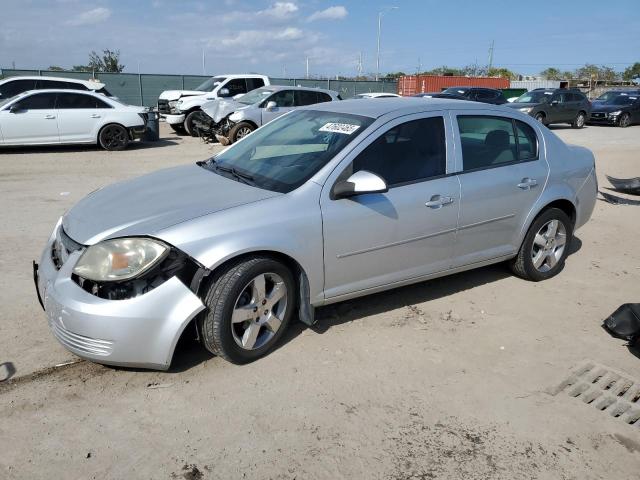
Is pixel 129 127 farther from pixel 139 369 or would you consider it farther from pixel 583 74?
pixel 583 74

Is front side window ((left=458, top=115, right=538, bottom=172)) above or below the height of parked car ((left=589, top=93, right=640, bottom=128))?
above

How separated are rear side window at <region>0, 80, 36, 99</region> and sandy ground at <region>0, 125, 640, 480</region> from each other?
1181 centimetres

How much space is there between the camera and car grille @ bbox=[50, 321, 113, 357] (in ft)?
10.4

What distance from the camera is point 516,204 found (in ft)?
15.6

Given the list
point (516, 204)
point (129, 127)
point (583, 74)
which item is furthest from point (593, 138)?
point (583, 74)

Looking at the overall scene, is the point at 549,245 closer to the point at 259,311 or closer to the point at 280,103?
the point at 259,311

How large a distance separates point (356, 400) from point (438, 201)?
1.69 metres

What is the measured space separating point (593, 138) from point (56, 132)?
56.0 feet

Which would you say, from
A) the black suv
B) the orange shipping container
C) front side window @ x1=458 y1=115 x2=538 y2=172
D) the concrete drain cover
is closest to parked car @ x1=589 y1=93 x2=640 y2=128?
the black suv

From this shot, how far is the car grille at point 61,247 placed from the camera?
3.40 meters

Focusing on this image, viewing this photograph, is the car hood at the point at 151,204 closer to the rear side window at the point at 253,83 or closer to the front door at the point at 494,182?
the front door at the point at 494,182

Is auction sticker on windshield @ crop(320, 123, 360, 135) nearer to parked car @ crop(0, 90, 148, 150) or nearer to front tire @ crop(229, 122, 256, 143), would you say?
front tire @ crop(229, 122, 256, 143)

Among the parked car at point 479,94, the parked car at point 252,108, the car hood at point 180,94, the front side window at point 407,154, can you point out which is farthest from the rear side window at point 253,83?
the front side window at point 407,154

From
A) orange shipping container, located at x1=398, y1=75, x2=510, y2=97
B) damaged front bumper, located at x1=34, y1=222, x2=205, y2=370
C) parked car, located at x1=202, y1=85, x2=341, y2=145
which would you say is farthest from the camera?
orange shipping container, located at x1=398, y1=75, x2=510, y2=97
